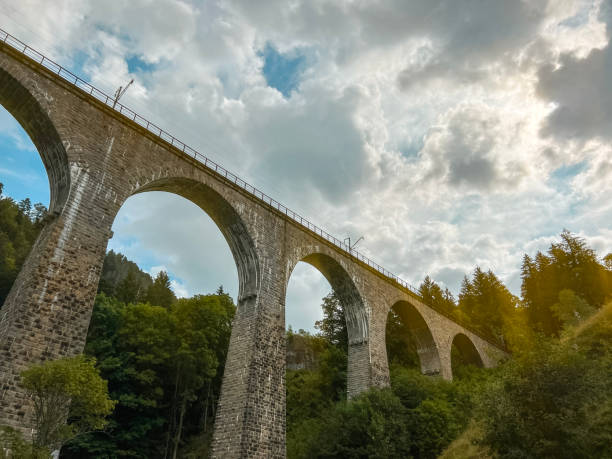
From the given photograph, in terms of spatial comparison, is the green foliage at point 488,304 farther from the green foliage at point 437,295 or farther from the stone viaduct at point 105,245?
the stone viaduct at point 105,245

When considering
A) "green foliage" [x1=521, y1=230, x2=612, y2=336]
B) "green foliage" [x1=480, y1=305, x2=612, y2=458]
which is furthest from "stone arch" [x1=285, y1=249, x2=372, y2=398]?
"green foliage" [x1=521, y1=230, x2=612, y2=336]

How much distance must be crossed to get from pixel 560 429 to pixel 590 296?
32.5m

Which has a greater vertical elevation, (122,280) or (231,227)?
(122,280)

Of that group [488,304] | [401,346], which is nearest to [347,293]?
[401,346]

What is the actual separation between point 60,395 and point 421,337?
2621 cm

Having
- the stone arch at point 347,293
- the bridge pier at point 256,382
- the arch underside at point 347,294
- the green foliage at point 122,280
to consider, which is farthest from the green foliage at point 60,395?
the green foliage at point 122,280

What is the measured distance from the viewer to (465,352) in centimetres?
3703

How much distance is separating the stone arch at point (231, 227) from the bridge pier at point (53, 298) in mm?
4924

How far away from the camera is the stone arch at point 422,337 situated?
29047mm

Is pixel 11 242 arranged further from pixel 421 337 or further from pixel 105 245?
pixel 421 337

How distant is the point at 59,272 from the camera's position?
11438 mm

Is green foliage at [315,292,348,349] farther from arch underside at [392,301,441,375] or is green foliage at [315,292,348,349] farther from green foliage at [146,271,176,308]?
green foliage at [146,271,176,308]

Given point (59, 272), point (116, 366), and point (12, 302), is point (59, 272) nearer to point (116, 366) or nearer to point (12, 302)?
point (12, 302)

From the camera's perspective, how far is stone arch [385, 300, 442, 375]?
29047mm
